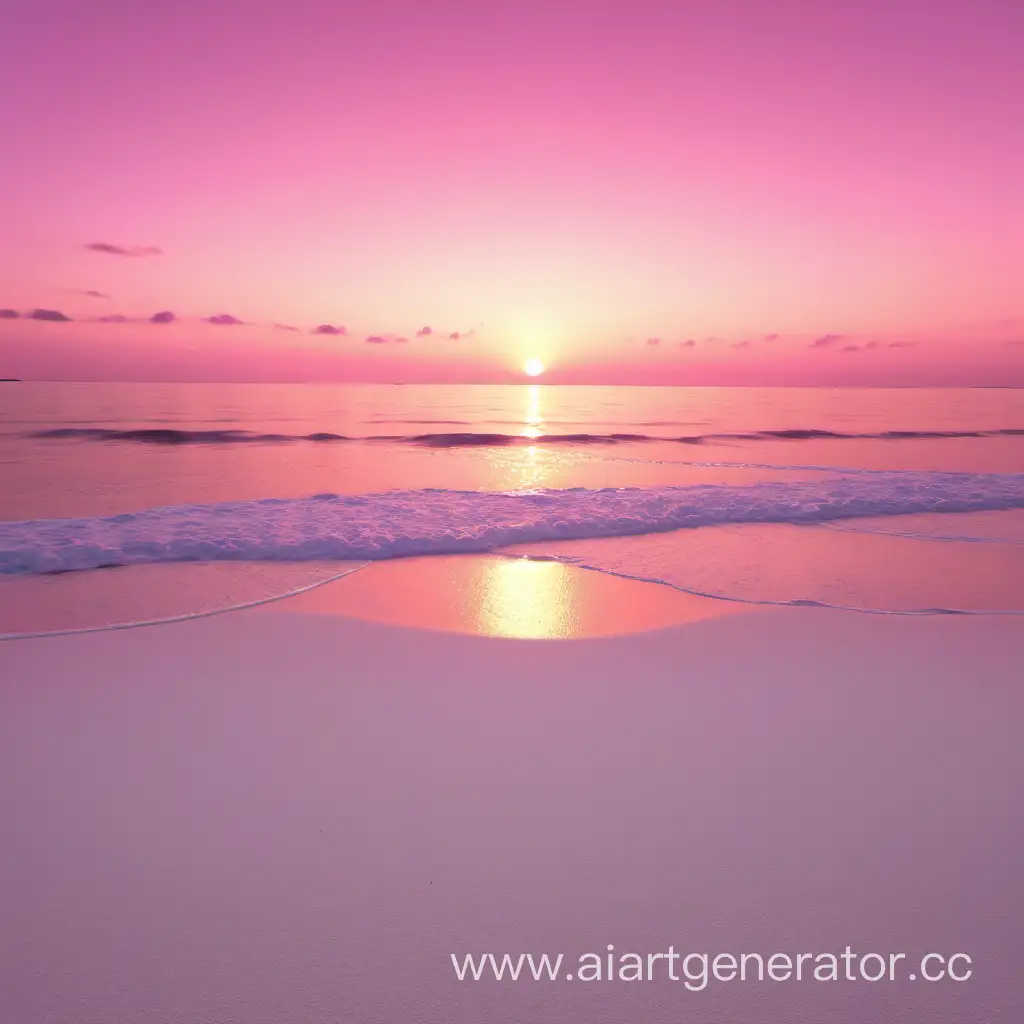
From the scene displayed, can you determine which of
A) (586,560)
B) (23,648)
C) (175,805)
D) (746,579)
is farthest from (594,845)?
(586,560)

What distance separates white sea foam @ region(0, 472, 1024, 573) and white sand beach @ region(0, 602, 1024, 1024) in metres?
3.47

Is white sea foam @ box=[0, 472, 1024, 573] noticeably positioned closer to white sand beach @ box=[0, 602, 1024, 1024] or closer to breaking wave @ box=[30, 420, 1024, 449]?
white sand beach @ box=[0, 602, 1024, 1024]

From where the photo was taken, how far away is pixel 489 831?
9.75ft

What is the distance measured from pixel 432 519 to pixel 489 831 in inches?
289

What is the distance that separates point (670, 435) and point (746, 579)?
78.7ft

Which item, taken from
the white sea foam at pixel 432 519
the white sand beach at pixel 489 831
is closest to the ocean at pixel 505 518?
the white sea foam at pixel 432 519

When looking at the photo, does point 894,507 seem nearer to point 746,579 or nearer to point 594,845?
point 746,579

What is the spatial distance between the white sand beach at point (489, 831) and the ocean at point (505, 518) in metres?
2.18

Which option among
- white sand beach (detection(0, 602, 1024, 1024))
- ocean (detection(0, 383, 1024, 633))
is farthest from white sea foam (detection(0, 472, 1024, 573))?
white sand beach (detection(0, 602, 1024, 1024))

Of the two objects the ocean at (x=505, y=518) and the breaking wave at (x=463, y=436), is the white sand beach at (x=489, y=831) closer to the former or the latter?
the ocean at (x=505, y=518)

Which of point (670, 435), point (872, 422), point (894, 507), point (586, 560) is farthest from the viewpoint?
point (872, 422)

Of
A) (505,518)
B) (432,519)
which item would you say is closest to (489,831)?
(432,519)

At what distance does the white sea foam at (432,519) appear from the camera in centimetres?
827

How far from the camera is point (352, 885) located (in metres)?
2.63
